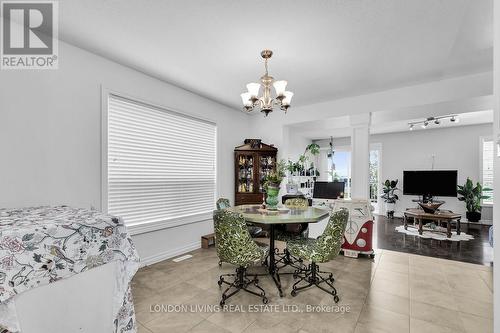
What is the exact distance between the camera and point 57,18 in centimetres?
226

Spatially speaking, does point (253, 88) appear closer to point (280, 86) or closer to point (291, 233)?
A: point (280, 86)

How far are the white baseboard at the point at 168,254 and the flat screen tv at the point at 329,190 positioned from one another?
9.23ft

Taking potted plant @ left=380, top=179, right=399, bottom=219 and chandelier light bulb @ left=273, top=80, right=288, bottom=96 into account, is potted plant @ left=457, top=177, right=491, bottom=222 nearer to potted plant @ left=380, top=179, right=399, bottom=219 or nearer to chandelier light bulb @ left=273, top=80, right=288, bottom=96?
potted plant @ left=380, top=179, right=399, bottom=219

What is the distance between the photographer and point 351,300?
8.18 ft

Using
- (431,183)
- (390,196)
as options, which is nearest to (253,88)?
(431,183)

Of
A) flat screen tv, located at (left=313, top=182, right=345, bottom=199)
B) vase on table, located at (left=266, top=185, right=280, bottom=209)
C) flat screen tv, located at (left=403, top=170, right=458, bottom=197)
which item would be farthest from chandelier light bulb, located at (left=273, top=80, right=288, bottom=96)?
flat screen tv, located at (left=403, top=170, right=458, bottom=197)

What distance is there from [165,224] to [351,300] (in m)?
2.64

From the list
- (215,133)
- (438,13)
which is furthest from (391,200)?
(438,13)

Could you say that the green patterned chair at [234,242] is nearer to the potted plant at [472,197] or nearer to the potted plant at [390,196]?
the potted plant at [390,196]

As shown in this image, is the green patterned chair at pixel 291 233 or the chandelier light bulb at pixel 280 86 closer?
the chandelier light bulb at pixel 280 86

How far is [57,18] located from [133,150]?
62.9 inches

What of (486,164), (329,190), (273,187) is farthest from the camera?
(486,164)

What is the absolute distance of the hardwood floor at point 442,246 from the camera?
3858mm

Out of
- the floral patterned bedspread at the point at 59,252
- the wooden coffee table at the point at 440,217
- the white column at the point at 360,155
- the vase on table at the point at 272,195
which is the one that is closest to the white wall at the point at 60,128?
the floral patterned bedspread at the point at 59,252
